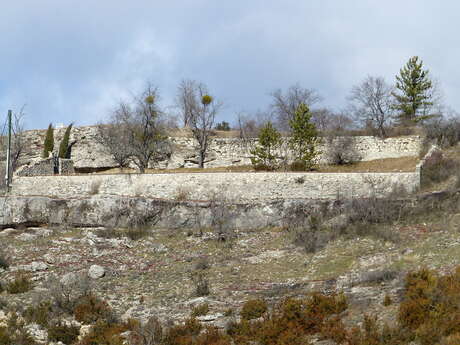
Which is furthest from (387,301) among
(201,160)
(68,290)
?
(201,160)

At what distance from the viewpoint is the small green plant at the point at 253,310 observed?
774 inches

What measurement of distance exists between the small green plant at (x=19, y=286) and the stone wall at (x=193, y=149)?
85.2 feet

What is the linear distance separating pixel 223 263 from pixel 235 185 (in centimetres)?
868

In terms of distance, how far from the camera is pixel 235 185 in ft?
115

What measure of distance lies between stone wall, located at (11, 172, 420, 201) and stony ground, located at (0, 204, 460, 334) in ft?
11.9

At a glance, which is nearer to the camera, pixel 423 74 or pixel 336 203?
pixel 336 203

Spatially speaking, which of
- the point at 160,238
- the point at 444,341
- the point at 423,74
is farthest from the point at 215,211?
the point at 423,74

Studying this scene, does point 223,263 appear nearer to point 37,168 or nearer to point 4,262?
point 4,262

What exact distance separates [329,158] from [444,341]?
32.1 metres

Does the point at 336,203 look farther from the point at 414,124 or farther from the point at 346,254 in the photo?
the point at 414,124

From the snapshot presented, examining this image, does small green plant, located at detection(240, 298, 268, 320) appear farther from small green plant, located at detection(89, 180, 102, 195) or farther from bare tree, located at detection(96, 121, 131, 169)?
bare tree, located at detection(96, 121, 131, 169)

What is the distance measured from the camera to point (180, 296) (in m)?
23.1

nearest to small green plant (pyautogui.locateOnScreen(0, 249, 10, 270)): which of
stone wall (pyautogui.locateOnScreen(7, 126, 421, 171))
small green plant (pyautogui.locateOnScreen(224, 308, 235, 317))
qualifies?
small green plant (pyautogui.locateOnScreen(224, 308, 235, 317))

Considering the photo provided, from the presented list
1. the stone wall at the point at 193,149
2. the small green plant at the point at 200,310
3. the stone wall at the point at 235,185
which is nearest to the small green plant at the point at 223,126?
the stone wall at the point at 193,149
